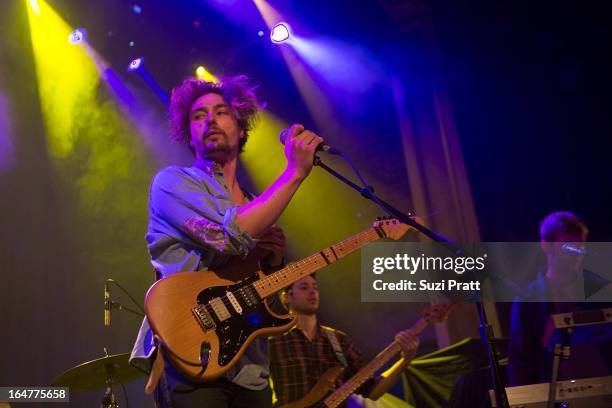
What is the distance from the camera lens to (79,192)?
539cm

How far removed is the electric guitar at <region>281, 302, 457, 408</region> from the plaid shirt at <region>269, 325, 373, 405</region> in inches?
3.0

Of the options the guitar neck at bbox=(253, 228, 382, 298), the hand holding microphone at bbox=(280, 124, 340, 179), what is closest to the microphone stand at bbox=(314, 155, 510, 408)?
the hand holding microphone at bbox=(280, 124, 340, 179)

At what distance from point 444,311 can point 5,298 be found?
3808 millimetres

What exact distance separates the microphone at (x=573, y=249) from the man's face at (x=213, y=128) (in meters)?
2.55

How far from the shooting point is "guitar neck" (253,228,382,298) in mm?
1924

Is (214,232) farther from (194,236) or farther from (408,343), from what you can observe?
(408,343)

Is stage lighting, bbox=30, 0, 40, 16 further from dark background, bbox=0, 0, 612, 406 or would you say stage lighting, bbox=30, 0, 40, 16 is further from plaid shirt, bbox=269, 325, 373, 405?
plaid shirt, bbox=269, 325, 373, 405

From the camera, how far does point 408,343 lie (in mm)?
4215

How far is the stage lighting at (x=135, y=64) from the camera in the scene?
221 inches

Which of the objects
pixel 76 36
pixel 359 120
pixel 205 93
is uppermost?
pixel 76 36

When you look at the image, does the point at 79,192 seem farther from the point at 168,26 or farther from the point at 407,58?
the point at 407,58

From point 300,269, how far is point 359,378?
85.8 inches

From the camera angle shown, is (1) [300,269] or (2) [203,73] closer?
(1) [300,269]

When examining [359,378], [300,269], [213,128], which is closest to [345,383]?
[359,378]
